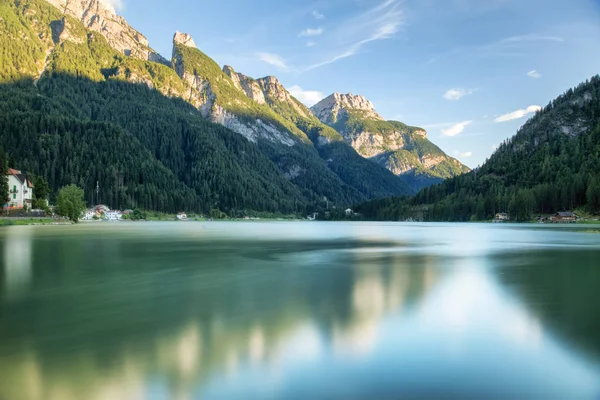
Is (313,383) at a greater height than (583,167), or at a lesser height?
lesser

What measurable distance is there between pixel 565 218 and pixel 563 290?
154m

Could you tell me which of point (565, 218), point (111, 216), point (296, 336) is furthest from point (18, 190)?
point (565, 218)

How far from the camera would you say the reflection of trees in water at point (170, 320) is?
9547 millimetres

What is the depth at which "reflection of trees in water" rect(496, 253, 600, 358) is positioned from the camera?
45.6 ft

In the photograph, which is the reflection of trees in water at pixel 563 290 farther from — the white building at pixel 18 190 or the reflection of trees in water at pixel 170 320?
the white building at pixel 18 190

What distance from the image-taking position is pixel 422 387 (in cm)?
920

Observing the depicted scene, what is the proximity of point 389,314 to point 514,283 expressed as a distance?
38.9 ft

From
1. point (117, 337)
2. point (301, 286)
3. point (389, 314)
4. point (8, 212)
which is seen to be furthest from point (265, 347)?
point (8, 212)

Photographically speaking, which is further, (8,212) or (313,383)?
(8,212)

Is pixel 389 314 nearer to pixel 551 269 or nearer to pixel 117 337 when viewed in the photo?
pixel 117 337

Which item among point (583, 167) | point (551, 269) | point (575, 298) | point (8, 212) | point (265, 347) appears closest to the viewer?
point (265, 347)

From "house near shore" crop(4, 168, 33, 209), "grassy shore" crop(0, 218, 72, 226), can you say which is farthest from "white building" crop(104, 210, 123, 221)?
"grassy shore" crop(0, 218, 72, 226)

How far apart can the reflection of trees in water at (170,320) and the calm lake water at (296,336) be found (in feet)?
0.18

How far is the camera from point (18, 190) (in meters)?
109
